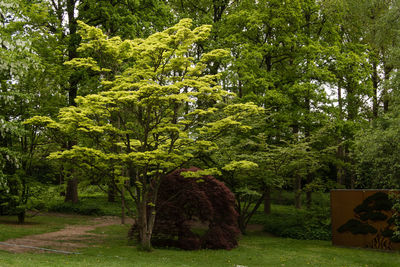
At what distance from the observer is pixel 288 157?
54.1ft

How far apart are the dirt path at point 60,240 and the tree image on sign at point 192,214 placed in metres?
2.06

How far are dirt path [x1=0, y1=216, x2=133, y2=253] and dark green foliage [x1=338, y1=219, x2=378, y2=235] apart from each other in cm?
995

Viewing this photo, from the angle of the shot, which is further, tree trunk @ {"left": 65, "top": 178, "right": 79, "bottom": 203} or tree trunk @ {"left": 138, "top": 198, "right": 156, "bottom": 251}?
tree trunk @ {"left": 65, "top": 178, "right": 79, "bottom": 203}

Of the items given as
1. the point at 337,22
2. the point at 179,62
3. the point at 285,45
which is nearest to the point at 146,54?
the point at 179,62

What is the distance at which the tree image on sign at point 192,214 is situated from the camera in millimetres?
14008

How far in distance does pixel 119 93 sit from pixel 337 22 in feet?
55.7

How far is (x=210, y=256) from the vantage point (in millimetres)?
12586

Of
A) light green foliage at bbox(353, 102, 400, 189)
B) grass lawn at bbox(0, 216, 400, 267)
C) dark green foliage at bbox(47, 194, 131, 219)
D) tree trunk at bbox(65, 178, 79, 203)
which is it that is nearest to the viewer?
grass lawn at bbox(0, 216, 400, 267)

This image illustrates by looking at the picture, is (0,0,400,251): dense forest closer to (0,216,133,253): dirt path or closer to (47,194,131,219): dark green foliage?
(47,194,131,219): dark green foliage

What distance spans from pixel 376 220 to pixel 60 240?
11.9 m

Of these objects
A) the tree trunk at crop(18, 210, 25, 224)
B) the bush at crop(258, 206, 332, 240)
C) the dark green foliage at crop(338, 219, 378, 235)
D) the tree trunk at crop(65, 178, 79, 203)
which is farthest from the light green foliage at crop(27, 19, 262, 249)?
the tree trunk at crop(65, 178, 79, 203)

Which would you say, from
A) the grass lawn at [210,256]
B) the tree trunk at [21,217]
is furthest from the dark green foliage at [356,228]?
the tree trunk at [21,217]

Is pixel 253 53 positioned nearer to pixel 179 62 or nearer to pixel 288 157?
pixel 288 157

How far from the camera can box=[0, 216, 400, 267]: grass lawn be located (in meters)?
10.0
